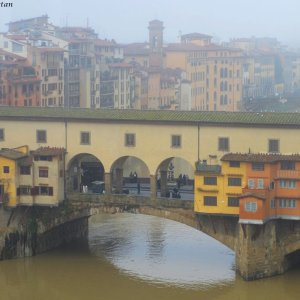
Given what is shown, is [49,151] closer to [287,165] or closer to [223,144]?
[223,144]

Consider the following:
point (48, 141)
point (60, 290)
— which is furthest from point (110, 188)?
point (60, 290)

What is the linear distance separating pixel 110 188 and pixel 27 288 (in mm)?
5458

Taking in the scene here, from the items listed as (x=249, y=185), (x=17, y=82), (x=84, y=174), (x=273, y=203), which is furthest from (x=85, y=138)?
(x=17, y=82)

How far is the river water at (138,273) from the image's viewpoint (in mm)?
29734

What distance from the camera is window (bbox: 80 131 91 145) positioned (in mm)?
34312

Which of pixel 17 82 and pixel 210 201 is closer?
pixel 210 201

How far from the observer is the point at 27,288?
101ft

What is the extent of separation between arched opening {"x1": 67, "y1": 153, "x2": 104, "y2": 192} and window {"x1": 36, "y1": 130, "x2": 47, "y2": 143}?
1.33 meters

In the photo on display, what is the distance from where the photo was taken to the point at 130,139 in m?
33.8

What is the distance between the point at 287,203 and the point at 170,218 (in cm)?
445

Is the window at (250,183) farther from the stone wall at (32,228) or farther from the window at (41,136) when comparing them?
the window at (41,136)

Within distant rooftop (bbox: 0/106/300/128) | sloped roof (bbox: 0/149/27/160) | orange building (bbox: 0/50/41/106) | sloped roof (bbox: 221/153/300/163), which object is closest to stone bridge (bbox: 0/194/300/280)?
sloped roof (bbox: 0/149/27/160)

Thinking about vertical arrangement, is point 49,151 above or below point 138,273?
above

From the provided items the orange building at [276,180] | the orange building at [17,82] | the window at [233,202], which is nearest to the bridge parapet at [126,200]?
the window at [233,202]
